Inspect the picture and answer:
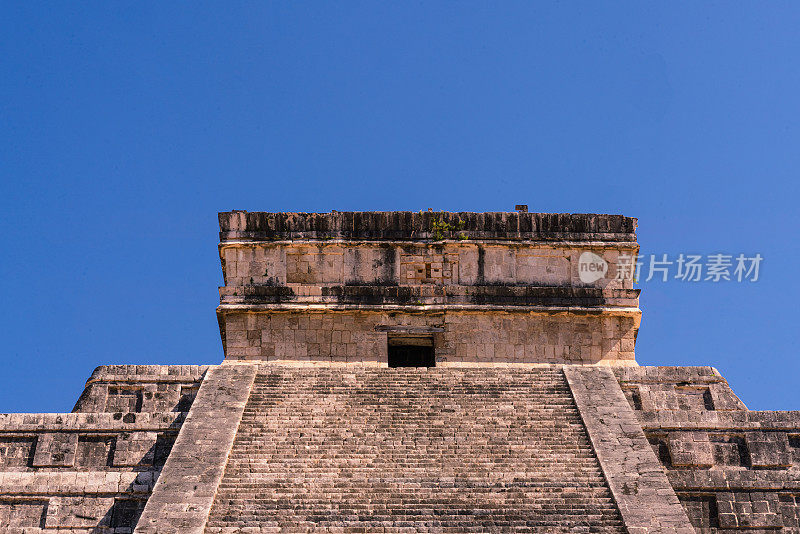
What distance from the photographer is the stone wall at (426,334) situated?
1747 centimetres

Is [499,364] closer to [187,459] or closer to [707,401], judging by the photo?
[707,401]

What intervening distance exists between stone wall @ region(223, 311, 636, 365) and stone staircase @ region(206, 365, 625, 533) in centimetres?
123

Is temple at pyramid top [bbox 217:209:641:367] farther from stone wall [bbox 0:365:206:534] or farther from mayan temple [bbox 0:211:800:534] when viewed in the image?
stone wall [bbox 0:365:206:534]

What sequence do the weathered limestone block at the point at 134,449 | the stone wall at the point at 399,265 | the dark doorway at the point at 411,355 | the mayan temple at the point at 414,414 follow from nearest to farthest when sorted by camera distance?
1. the mayan temple at the point at 414,414
2. the weathered limestone block at the point at 134,449
3. the stone wall at the point at 399,265
4. the dark doorway at the point at 411,355

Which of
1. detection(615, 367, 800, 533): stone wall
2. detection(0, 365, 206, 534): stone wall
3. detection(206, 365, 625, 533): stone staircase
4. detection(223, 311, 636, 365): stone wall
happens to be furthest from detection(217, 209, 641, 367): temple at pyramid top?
detection(0, 365, 206, 534): stone wall

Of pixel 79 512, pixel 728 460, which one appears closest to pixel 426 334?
pixel 728 460

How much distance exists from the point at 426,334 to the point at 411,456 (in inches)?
174

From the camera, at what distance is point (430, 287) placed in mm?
17797

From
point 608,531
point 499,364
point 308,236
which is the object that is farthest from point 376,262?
point 608,531

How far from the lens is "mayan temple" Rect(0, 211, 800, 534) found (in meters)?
12.5

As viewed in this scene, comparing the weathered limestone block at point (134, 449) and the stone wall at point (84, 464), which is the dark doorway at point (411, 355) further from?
the weathered limestone block at point (134, 449)

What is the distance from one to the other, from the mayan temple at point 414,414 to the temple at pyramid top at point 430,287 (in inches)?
1.4

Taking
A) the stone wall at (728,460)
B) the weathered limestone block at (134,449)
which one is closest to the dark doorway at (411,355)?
the stone wall at (728,460)

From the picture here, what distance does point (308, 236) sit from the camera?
18.0 meters
